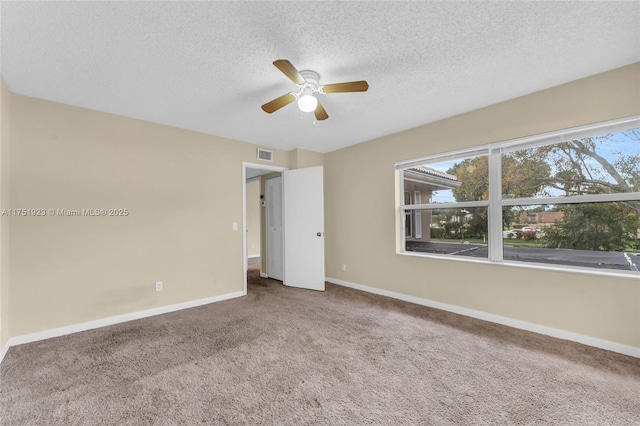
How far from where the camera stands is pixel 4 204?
2449 mm

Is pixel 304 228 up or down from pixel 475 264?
up

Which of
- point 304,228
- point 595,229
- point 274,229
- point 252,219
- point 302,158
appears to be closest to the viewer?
point 595,229

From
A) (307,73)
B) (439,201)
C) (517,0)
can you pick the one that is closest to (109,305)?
(307,73)

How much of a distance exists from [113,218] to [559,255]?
4.99 meters

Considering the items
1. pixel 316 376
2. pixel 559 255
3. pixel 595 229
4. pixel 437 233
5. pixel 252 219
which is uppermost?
pixel 252 219

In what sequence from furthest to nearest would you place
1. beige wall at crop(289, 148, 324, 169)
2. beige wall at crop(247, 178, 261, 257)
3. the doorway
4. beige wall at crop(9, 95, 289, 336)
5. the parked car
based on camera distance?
beige wall at crop(247, 178, 261, 257)
beige wall at crop(289, 148, 324, 169)
the doorway
the parked car
beige wall at crop(9, 95, 289, 336)

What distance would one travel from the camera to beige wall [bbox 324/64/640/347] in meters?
2.37

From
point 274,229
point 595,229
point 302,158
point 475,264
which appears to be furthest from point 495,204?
point 274,229

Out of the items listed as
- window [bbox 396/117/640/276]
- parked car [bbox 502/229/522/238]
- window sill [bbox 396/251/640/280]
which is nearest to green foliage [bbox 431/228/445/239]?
window [bbox 396/117/640/276]

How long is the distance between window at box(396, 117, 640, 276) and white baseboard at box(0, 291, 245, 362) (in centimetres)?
337

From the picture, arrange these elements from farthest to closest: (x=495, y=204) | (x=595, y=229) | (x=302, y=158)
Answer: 1. (x=302, y=158)
2. (x=495, y=204)
3. (x=595, y=229)

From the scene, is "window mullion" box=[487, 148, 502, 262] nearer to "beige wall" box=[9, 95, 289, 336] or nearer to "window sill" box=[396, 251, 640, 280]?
"window sill" box=[396, 251, 640, 280]

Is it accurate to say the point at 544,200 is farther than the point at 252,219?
No

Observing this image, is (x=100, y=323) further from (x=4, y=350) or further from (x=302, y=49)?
(x=302, y=49)
